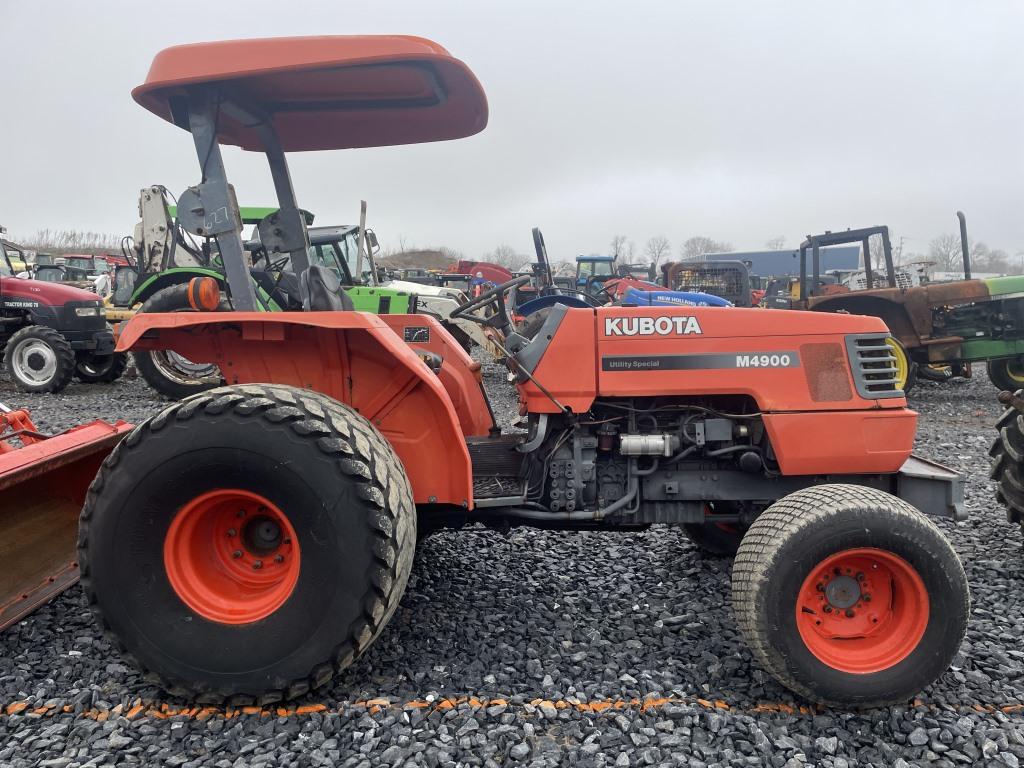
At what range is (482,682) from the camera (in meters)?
2.29

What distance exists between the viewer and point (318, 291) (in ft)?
8.34

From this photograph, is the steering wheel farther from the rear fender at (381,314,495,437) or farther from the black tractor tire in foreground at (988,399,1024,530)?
the black tractor tire in foreground at (988,399,1024,530)

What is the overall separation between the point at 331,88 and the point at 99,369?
27.6 feet

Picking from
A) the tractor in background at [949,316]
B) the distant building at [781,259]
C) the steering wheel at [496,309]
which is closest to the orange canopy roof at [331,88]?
the steering wheel at [496,309]

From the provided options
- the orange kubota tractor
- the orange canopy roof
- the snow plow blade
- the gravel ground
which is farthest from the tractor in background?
the snow plow blade

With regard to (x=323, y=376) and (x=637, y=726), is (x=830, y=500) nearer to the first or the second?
(x=637, y=726)

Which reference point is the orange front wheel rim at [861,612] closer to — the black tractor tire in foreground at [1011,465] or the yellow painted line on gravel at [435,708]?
the yellow painted line on gravel at [435,708]

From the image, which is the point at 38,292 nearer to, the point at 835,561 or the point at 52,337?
the point at 52,337

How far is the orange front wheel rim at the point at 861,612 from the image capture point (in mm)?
2174

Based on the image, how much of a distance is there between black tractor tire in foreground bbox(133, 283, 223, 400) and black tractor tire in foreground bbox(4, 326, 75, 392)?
139cm

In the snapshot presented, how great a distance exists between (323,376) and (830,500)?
1.79 metres

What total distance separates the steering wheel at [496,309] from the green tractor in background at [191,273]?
385cm

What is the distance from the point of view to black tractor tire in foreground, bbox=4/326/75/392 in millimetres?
8164

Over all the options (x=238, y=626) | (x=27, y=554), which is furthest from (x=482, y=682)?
(x=27, y=554)
